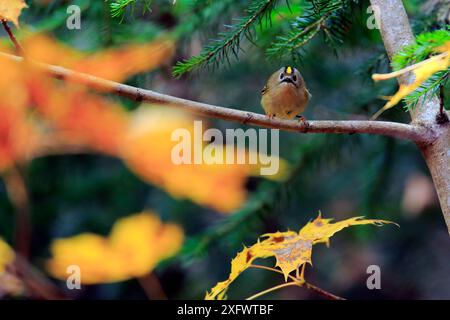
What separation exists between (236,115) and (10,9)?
1.60 ft

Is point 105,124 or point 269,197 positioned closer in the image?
point 269,197

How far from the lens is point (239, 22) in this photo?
1.29 m

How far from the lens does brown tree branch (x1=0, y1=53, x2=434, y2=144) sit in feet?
3.63

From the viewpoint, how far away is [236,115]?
1.18 metres

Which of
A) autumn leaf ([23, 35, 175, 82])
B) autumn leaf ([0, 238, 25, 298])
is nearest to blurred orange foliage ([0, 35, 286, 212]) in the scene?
autumn leaf ([23, 35, 175, 82])

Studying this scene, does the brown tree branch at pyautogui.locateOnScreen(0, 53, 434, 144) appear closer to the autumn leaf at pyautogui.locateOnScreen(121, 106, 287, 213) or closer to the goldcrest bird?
the goldcrest bird

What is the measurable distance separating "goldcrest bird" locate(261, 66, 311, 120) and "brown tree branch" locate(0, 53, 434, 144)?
0.63 metres

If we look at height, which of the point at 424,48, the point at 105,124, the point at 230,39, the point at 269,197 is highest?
the point at 105,124

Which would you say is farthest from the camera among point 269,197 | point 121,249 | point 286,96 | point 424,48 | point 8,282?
point 121,249

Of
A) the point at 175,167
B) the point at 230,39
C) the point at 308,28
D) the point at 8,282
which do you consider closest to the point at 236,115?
the point at 230,39

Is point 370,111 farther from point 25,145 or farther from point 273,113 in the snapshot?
point 25,145

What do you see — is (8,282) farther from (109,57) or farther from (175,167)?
(175,167)
